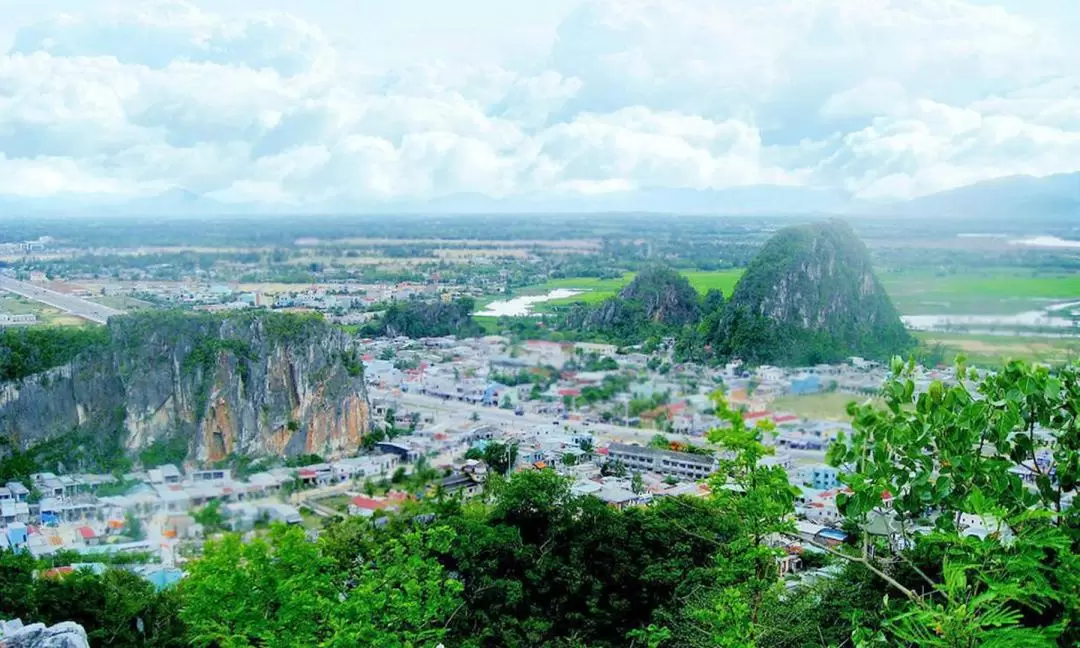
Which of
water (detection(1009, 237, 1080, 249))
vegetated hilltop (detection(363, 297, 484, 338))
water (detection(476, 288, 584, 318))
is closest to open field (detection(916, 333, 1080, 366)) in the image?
water (detection(1009, 237, 1080, 249))

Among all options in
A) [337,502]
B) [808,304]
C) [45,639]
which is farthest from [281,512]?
[808,304]

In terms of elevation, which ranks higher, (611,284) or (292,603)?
(611,284)

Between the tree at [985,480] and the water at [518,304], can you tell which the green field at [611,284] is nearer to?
the water at [518,304]

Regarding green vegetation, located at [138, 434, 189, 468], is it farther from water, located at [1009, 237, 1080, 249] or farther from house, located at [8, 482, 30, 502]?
water, located at [1009, 237, 1080, 249]

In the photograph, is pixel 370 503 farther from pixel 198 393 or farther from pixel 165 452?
pixel 198 393

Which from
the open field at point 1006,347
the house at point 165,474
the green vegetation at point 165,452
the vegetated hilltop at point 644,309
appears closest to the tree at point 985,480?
the open field at point 1006,347

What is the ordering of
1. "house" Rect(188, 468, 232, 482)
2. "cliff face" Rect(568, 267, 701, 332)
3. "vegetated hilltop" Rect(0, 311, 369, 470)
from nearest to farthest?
"house" Rect(188, 468, 232, 482), "vegetated hilltop" Rect(0, 311, 369, 470), "cliff face" Rect(568, 267, 701, 332)
